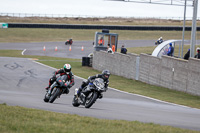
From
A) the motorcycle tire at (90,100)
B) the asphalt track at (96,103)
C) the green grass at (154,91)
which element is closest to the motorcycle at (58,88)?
the asphalt track at (96,103)

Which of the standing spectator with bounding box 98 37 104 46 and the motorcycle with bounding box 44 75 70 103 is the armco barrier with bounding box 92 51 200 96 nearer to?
the standing spectator with bounding box 98 37 104 46

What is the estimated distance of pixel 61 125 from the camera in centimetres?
895

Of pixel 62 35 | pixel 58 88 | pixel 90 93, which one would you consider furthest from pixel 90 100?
pixel 62 35

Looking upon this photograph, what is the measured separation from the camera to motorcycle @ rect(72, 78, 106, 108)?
12.7 metres

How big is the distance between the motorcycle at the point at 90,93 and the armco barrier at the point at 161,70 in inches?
296

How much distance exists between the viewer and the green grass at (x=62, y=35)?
64562 mm

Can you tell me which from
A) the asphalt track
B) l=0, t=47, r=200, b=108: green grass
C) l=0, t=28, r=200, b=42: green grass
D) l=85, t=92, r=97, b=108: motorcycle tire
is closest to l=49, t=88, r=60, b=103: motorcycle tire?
the asphalt track

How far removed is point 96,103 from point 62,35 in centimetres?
5444

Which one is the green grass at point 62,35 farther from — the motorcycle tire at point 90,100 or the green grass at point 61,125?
the green grass at point 61,125

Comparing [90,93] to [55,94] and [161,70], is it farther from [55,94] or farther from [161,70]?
[161,70]

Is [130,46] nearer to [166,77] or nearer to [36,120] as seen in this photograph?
[166,77]

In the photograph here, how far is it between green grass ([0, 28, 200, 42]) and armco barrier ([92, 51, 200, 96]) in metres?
36.7

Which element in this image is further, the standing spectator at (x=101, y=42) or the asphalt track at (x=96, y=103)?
the standing spectator at (x=101, y=42)

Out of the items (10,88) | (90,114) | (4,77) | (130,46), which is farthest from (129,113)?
(130,46)
